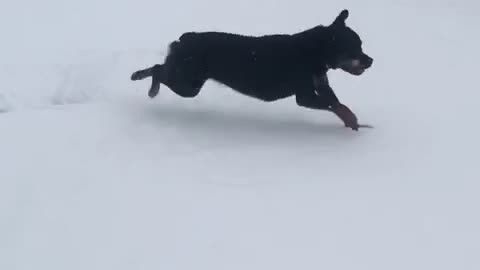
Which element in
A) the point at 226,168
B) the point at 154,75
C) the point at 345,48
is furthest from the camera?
the point at 154,75

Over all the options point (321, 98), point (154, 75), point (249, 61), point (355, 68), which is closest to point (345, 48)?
point (355, 68)

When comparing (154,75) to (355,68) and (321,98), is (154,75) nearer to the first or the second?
(321,98)

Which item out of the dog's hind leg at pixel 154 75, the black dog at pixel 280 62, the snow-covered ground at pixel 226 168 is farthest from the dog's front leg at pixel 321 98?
the dog's hind leg at pixel 154 75

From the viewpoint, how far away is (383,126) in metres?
4.41

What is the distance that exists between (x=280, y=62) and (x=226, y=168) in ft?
3.04

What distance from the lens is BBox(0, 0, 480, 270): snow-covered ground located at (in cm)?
288

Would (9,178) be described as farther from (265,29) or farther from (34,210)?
(265,29)

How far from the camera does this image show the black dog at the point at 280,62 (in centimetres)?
422

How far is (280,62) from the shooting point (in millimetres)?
4219

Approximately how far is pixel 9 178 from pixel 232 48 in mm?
1663

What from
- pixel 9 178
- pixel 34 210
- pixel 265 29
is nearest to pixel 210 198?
pixel 34 210

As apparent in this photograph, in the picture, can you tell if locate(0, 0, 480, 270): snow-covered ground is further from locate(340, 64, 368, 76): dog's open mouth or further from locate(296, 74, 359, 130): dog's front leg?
locate(340, 64, 368, 76): dog's open mouth

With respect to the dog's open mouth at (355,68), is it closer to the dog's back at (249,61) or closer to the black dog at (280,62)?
the black dog at (280,62)

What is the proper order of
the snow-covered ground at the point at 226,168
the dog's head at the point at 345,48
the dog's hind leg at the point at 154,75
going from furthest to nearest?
the dog's hind leg at the point at 154,75
the dog's head at the point at 345,48
the snow-covered ground at the point at 226,168
